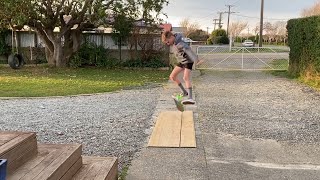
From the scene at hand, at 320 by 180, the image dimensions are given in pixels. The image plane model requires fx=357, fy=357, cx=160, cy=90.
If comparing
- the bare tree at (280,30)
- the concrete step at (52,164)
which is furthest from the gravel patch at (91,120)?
the bare tree at (280,30)

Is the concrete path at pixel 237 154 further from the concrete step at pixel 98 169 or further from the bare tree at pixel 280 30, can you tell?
the bare tree at pixel 280 30

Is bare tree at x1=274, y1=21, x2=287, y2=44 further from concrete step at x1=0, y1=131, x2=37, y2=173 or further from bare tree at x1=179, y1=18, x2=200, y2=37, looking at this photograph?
concrete step at x1=0, y1=131, x2=37, y2=173

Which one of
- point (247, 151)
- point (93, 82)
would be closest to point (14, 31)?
point (93, 82)

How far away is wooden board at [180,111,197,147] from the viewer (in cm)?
497

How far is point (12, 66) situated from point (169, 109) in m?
11.9

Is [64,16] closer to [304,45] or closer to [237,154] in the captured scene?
[304,45]

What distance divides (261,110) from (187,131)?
9.37 feet

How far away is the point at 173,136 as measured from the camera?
5320 millimetres

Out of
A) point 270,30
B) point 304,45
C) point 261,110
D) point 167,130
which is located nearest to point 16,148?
point 167,130

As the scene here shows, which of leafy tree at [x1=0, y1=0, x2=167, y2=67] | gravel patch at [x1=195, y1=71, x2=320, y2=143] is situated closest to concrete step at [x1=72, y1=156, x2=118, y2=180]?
gravel patch at [x1=195, y1=71, x2=320, y2=143]

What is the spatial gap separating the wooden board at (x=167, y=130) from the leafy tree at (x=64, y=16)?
963cm

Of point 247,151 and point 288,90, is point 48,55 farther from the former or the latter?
point 247,151

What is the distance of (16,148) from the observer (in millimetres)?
2879

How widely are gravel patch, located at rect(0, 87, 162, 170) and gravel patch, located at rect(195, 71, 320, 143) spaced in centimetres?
131
